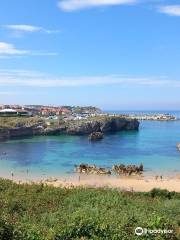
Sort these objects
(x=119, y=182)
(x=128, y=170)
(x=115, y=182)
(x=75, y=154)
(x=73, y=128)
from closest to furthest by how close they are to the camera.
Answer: (x=115, y=182) < (x=119, y=182) < (x=128, y=170) < (x=75, y=154) < (x=73, y=128)

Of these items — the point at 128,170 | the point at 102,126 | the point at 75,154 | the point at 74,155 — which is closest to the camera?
the point at 128,170

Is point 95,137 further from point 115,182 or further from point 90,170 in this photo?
point 115,182

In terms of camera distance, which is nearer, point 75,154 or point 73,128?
point 75,154

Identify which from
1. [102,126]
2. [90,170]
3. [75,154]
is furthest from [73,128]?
[90,170]

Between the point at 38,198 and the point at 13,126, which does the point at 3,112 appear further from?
the point at 38,198

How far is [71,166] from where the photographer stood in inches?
2468

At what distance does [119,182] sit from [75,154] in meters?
25.8

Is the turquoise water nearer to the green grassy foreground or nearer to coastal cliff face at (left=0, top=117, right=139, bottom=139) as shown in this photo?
coastal cliff face at (left=0, top=117, right=139, bottom=139)

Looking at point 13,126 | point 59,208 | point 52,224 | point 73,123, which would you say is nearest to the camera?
point 52,224

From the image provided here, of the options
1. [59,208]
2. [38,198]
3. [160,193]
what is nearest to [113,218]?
[59,208]

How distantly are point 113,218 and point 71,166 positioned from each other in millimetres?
45023

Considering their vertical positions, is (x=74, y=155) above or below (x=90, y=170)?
above

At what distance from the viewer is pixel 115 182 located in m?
51.2

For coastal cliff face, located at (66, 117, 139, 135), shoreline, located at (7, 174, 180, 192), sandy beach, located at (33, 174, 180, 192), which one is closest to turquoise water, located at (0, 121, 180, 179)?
shoreline, located at (7, 174, 180, 192)
